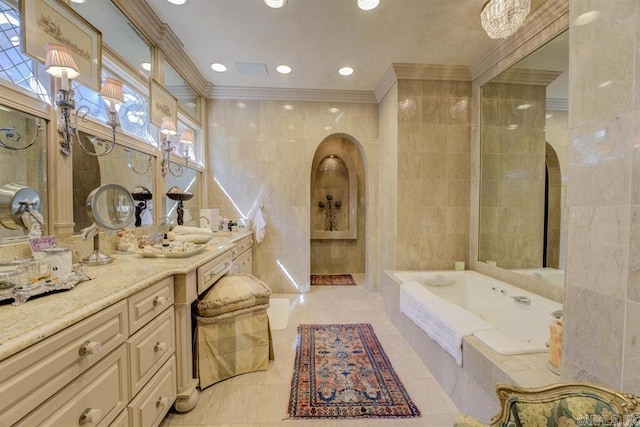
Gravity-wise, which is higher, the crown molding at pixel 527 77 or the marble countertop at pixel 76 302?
the crown molding at pixel 527 77

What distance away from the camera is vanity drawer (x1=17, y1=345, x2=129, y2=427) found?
77cm

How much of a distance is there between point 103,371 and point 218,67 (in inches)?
122

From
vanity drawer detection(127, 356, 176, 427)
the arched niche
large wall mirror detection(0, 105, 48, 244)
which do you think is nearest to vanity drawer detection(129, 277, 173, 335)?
vanity drawer detection(127, 356, 176, 427)

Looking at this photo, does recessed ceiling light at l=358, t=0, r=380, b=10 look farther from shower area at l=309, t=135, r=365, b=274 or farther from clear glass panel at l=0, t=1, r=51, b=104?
shower area at l=309, t=135, r=365, b=274

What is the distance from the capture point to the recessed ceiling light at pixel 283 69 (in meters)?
3.01

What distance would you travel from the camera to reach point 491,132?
2.91 m

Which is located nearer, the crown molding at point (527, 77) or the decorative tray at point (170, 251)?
the decorative tray at point (170, 251)

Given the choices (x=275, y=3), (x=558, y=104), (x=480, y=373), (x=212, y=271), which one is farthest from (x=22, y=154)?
(x=558, y=104)

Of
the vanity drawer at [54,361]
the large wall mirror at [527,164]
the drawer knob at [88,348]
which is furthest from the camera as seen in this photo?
the large wall mirror at [527,164]

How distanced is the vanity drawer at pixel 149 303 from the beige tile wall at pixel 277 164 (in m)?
2.36

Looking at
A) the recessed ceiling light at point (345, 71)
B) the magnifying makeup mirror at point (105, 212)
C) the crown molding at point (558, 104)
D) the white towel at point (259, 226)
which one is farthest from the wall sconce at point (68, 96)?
the crown molding at point (558, 104)

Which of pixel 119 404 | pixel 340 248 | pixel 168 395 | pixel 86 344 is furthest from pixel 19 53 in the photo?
pixel 340 248

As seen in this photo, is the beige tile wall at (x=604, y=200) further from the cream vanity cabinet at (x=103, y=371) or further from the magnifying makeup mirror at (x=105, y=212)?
the magnifying makeup mirror at (x=105, y=212)

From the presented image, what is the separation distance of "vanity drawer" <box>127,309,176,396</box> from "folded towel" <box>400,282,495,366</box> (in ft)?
5.64
